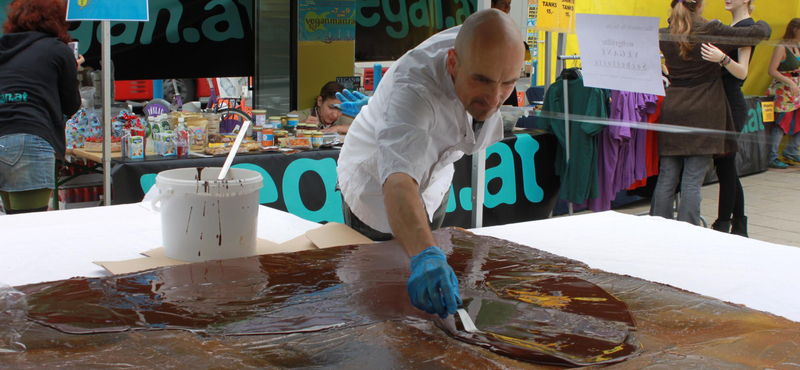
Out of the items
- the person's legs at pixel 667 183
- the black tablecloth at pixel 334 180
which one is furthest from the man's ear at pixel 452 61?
the person's legs at pixel 667 183

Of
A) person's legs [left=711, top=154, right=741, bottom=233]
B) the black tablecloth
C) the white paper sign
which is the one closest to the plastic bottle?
the black tablecloth

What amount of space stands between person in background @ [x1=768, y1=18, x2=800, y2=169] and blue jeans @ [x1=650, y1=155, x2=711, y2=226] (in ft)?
1.24

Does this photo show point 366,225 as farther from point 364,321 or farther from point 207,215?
point 364,321

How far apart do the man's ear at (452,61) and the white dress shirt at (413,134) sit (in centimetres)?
4

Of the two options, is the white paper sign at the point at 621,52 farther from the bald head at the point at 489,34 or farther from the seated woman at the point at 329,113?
the bald head at the point at 489,34

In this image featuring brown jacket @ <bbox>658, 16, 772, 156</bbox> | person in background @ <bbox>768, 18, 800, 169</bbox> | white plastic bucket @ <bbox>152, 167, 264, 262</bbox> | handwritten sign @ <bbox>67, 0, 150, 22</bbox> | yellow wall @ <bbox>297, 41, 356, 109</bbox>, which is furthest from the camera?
yellow wall @ <bbox>297, 41, 356, 109</bbox>

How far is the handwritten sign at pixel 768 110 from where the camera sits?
3.73m

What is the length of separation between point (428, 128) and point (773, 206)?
341 centimetres

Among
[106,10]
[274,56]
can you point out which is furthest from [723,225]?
[106,10]

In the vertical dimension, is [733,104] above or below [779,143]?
above

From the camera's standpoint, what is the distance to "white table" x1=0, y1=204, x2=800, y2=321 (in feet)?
4.94

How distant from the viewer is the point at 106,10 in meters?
2.93

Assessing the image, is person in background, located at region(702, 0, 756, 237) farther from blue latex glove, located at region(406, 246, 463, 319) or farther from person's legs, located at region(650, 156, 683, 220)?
blue latex glove, located at region(406, 246, 463, 319)

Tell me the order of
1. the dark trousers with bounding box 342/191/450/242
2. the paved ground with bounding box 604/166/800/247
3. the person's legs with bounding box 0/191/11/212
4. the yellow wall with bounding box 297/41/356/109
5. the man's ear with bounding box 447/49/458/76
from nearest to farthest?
the man's ear with bounding box 447/49/458/76 → the dark trousers with bounding box 342/191/450/242 → the person's legs with bounding box 0/191/11/212 → the paved ground with bounding box 604/166/800/247 → the yellow wall with bounding box 297/41/356/109
